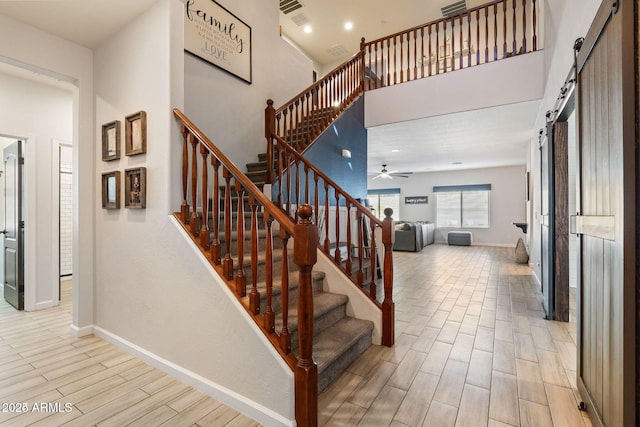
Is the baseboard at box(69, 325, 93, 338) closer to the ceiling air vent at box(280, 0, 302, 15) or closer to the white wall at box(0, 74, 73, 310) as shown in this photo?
the white wall at box(0, 74, 73, 310)

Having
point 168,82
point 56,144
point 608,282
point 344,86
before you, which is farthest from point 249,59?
point 608,282

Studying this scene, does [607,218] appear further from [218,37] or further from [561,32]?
[218,37]

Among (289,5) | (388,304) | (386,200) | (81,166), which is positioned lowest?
(388,304)

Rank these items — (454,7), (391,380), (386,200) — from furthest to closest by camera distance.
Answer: (386,200) → (454,7) → (391,380)

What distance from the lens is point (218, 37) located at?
11.8 feet

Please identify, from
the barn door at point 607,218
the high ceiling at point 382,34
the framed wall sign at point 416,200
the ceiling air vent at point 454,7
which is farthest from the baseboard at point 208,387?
the framed wall sign at point 416,200

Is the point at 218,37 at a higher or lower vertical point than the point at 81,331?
higher

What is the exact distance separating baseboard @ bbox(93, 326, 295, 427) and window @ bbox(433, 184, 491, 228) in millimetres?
10308

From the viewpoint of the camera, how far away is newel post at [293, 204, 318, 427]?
1506 mm

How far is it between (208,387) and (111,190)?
1.88m

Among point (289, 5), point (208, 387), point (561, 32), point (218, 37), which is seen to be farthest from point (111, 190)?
point (289, 5)

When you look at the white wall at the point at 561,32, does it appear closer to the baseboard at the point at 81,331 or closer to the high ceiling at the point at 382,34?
the high ceiling at the point at 382,34

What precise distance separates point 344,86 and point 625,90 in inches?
175

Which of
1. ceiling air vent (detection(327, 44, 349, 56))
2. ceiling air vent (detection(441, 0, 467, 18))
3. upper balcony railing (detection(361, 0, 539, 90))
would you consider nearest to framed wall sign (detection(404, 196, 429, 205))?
upper balcony railing (detection(361, 0, 539, 90))
